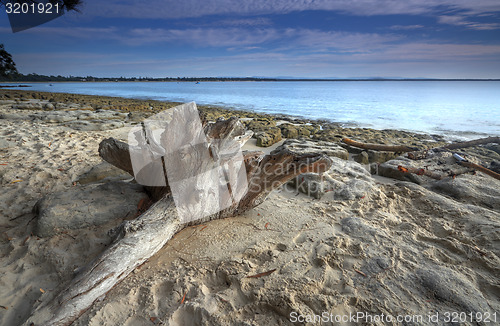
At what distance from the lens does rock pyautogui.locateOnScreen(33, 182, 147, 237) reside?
7.90 feet

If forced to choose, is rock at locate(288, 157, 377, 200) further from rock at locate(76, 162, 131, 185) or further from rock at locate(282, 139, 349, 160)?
rock at locate(76, 162, 131, 185)

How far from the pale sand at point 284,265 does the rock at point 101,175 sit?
0.56 meters

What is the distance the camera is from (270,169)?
275cm

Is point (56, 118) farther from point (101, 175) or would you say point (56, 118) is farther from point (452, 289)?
point (452, 289)

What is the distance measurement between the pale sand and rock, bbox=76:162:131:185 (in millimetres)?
556

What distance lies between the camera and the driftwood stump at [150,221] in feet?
5.25

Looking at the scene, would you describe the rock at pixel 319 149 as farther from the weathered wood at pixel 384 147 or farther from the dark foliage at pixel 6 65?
the dark foliage at pixel 6 65

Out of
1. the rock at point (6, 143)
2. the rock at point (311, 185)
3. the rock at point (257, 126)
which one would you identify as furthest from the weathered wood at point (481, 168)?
the rock at point (6, 143)

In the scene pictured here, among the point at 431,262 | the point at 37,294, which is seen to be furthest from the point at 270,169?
the point at 37,294

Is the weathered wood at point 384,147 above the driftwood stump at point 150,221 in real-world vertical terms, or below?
below

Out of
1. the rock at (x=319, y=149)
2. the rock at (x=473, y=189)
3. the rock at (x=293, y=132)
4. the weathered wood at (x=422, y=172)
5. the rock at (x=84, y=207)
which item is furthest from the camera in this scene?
the rock at (x=293, y=132)

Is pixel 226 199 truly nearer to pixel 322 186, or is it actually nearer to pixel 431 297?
pixel 322 186

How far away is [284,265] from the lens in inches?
80.7
